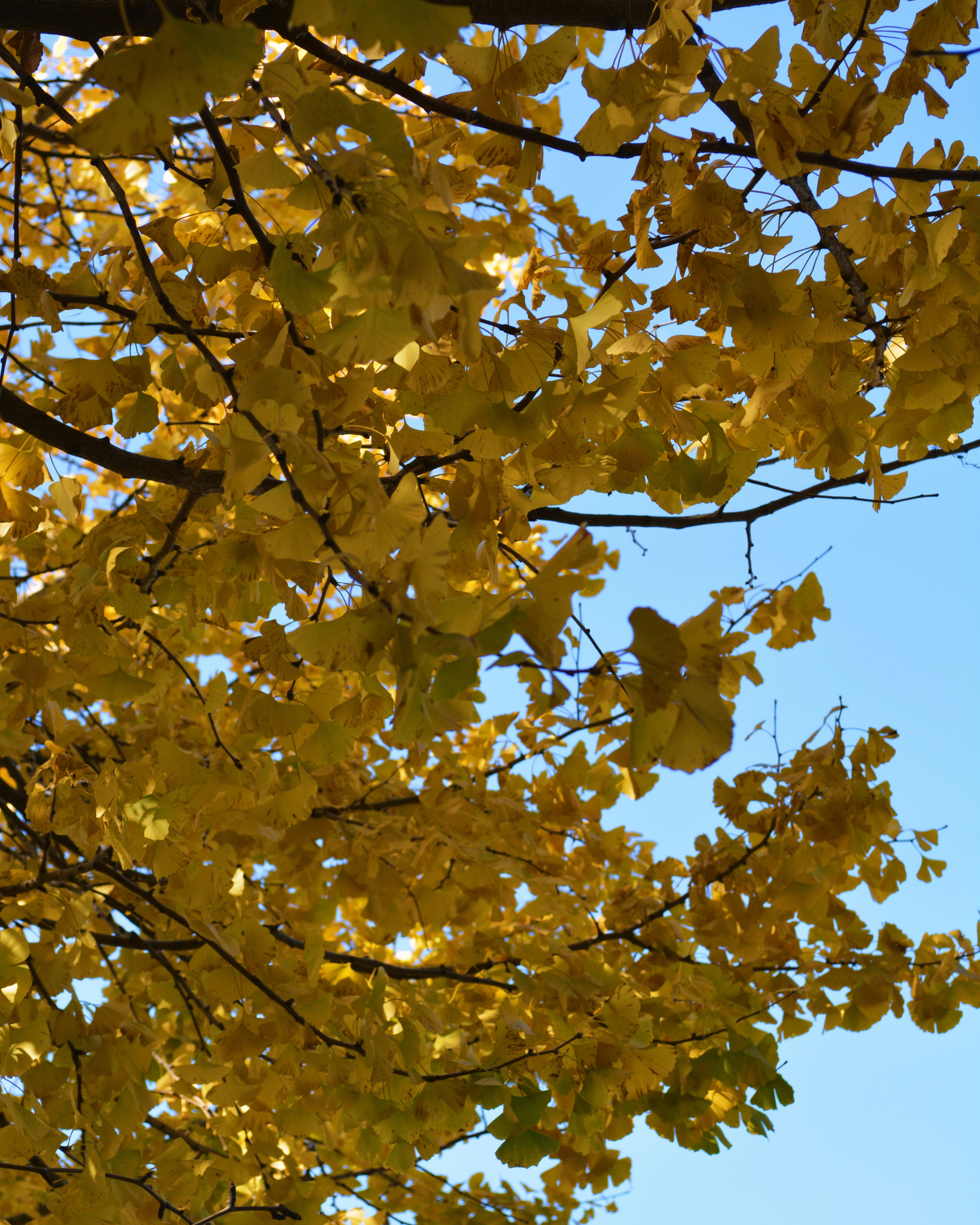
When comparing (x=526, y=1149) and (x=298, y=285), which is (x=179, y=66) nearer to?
(x=298, y=285)

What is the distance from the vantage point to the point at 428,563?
2.92ft

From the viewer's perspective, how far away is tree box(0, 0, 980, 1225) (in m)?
0.93

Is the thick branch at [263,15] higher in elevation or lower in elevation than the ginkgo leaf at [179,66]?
higher

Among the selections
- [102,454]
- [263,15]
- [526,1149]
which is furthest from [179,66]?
[526,1149]

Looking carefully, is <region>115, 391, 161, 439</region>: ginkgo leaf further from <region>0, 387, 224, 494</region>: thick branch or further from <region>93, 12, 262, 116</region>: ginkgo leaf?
<region>93, 12, 262, 116</region>: ginkgo leaf

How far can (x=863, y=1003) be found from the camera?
7.78ft

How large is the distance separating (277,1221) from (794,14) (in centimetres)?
257

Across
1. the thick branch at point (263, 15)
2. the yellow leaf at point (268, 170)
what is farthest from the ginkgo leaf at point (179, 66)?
the thick branch at point (263, 15)

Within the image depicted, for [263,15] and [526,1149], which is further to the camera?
[526,1149]

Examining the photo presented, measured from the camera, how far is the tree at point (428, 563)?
0.93 metres

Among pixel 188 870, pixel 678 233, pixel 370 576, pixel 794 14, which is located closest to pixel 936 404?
pixel 678 233

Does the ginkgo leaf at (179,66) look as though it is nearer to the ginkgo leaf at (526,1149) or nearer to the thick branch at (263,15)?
the thick branch at (263,15)

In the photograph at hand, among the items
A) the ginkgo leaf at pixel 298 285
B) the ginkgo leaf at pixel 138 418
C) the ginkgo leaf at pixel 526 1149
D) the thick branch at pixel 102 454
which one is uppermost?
the thick branch at pixel 102 454

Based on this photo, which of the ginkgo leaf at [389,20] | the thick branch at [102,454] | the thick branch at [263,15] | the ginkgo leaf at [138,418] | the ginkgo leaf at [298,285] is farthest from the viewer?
the thick branch at [102,454]
